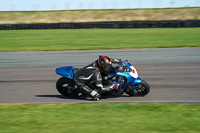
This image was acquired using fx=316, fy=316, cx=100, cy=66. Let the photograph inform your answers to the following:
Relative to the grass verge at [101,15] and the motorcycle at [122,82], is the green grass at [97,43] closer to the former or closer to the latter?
the motorcycle at [122,82]

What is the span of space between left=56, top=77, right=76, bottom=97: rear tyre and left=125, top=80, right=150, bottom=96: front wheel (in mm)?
1538

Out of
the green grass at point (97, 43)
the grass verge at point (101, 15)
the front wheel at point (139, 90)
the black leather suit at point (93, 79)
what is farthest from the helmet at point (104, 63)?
the grass verge at point (101, 15)

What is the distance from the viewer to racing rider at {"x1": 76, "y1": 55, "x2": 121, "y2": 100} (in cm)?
845

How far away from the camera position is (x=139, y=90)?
8.80 m

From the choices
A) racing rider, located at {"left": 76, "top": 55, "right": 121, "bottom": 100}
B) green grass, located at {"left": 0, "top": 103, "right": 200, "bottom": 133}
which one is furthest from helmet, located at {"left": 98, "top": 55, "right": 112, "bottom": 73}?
green grass, located at {"left": 0, "top": 103, "right": 200, "bottom": 133}

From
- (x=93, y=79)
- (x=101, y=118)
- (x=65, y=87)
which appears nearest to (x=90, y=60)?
(x=65, y=87)

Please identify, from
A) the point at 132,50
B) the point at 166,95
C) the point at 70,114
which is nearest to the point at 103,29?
the point at 132,50

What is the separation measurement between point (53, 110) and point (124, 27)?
24.3 m

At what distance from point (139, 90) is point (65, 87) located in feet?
6.82

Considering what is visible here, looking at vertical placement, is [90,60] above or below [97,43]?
below

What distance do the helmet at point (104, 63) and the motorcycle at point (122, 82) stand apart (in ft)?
0.93

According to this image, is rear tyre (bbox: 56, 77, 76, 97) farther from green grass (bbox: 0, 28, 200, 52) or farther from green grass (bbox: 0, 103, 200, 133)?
green grass (bbox: 0, 28, 200, 52)

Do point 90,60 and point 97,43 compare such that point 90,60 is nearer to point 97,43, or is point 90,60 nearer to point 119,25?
point 97,43

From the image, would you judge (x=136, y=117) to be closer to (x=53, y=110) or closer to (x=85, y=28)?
(x=53, y=110)
